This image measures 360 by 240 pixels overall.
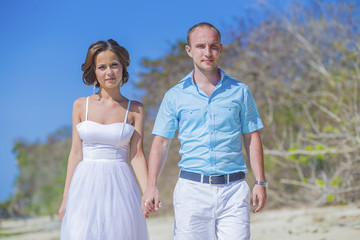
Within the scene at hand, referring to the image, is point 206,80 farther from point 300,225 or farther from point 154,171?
point 300,225

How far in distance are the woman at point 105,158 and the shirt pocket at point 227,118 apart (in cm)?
85

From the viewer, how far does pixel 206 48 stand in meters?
3.43

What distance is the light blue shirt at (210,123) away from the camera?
134 inches

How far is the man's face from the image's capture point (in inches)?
135

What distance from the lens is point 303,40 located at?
11.5m

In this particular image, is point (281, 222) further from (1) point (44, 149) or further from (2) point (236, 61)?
(1) point (44, 149)

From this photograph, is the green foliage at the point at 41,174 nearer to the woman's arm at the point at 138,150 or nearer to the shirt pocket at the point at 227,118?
the woman's arm at the point at 138,150

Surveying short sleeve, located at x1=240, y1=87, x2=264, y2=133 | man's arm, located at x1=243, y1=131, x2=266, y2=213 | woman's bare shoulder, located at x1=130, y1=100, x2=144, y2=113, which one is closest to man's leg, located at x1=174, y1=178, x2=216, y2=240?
man's arm, located at x1=243, y1=131, x2=266, y2=213

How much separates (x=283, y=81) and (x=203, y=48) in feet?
28.8

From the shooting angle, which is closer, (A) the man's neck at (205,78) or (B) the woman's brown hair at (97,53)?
(A) the man's neck at (205,78)

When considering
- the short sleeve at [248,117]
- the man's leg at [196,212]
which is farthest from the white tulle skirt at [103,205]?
the short sleeve at [248,117]

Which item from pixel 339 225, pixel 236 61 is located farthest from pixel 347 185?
pixel 236 61

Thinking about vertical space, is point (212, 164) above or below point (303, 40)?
below

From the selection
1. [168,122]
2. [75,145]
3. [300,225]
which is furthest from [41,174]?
[168,122]
